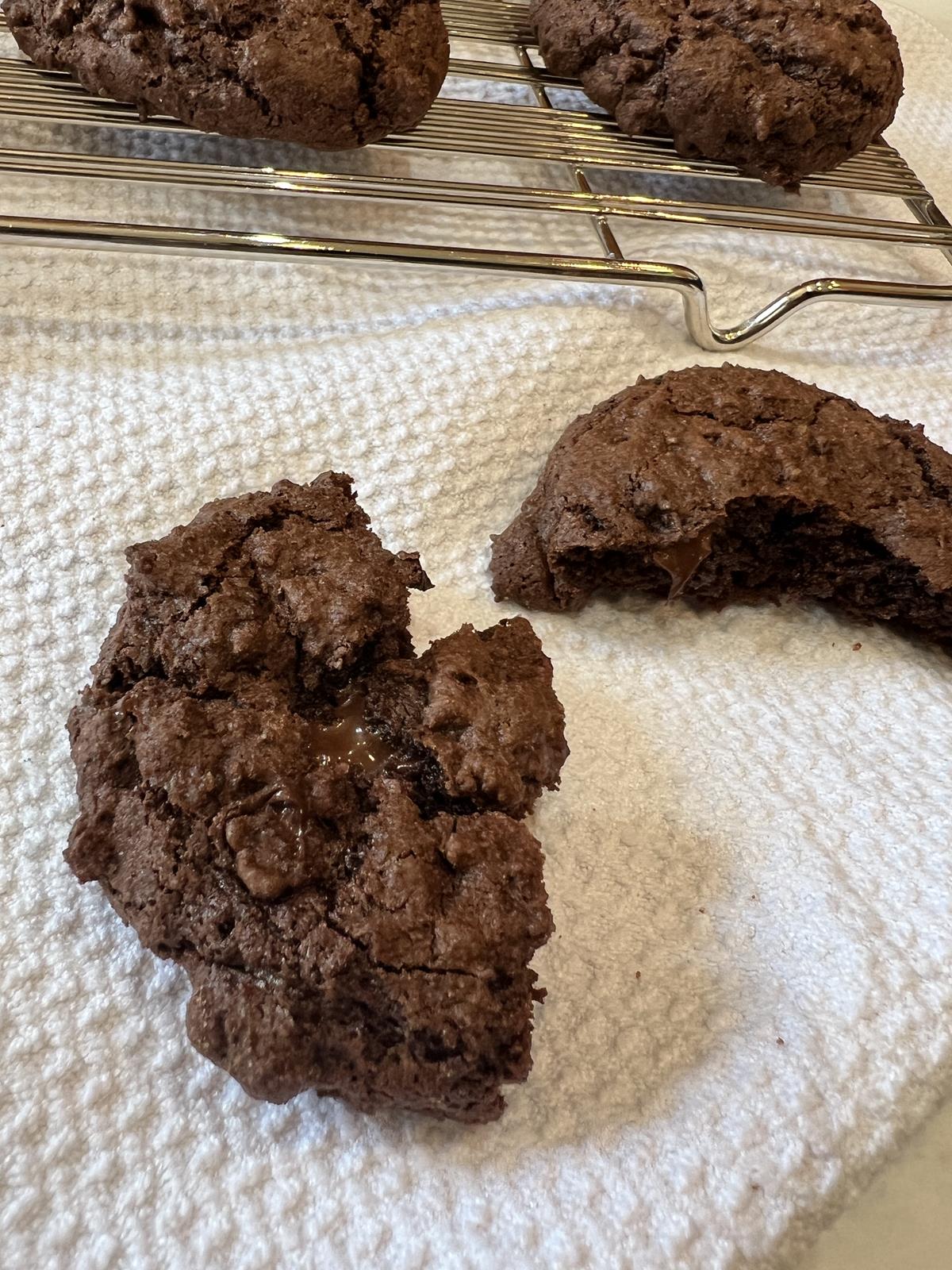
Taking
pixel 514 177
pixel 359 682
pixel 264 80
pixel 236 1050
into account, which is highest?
pixel 264 80

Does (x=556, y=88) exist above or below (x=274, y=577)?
above

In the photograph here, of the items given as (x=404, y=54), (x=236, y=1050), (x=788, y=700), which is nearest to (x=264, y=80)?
(x=404, y=54)

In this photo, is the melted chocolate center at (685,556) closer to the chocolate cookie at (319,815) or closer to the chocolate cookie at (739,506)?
the chocolate cookie at (739,506)

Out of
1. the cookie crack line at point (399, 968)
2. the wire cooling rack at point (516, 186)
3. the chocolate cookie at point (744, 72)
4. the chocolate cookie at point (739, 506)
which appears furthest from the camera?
the chocolate cookie at point (744, 72)

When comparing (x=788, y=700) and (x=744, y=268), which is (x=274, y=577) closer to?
(x=788, y=700)

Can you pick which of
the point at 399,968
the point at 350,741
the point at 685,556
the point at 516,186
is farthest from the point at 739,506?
A: the point at 516,186

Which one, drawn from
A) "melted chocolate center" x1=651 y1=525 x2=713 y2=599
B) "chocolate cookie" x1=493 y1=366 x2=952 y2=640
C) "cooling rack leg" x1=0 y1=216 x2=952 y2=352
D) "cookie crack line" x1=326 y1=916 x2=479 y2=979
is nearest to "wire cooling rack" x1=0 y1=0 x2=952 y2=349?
"cooling rack leg" x1=0 y1=216 x2=952 y2=352

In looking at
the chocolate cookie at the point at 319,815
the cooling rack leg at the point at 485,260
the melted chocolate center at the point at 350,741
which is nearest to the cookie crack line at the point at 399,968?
the chocolate cookie at the point at 319,815
